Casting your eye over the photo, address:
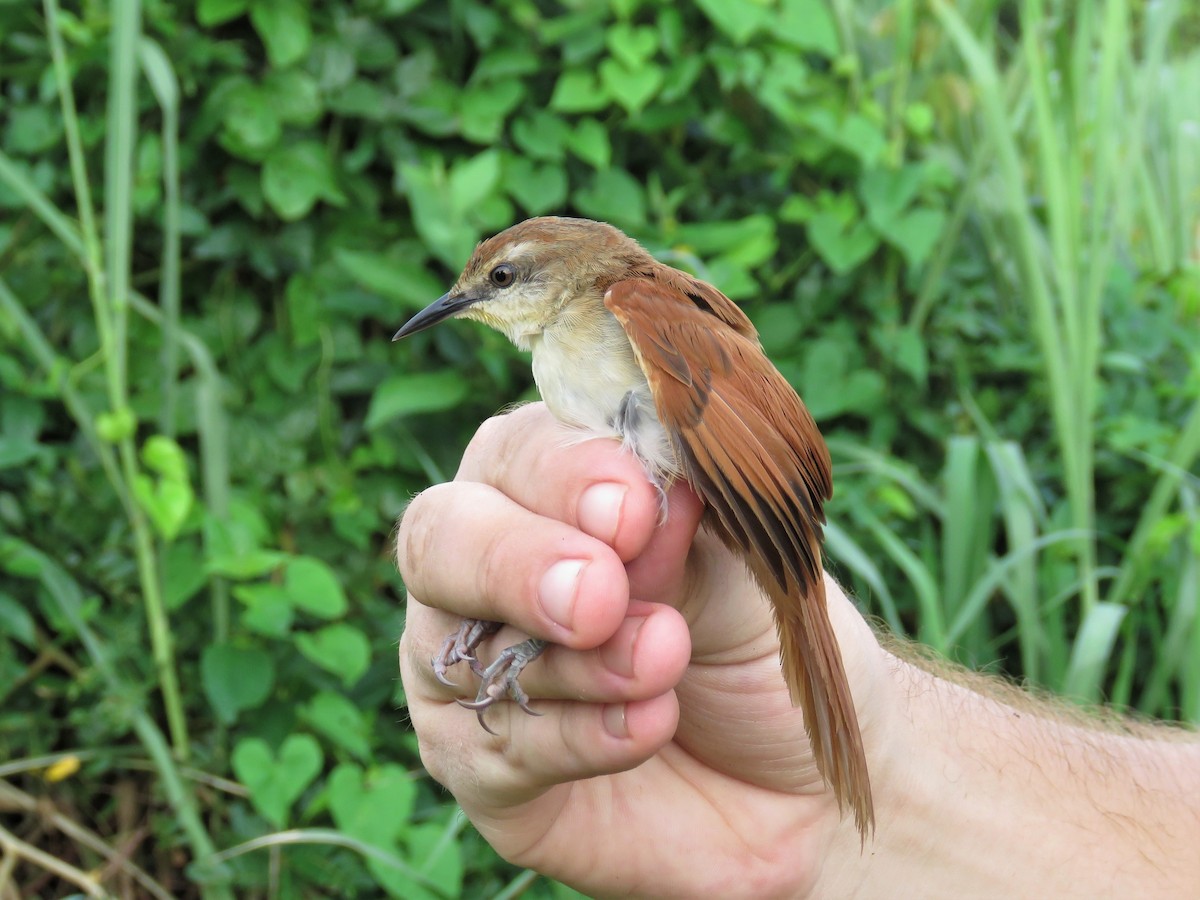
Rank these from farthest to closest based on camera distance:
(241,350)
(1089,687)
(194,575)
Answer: (241,350) → (194,575) → (1089,687)

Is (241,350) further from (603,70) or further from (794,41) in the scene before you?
(794,41)

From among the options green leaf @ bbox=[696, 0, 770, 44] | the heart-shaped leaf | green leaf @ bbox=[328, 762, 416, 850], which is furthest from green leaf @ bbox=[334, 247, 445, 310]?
the heart-shaped leaf

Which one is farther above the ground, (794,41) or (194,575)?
(794,41)

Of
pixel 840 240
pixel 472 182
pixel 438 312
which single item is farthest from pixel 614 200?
pixel 438 312

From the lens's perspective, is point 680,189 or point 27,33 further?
point 680,189

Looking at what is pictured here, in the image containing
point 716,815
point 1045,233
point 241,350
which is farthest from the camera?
point 1045,233

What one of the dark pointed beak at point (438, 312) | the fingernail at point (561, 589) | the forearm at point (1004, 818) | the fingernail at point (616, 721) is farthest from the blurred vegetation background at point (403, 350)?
the fingernail at point (561, 589)

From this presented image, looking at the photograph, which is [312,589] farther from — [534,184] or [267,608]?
[534,184]

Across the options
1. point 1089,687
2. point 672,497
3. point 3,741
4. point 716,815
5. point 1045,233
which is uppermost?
point 672,497

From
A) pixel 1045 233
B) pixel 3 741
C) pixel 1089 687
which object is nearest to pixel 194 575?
pixel 3 741
